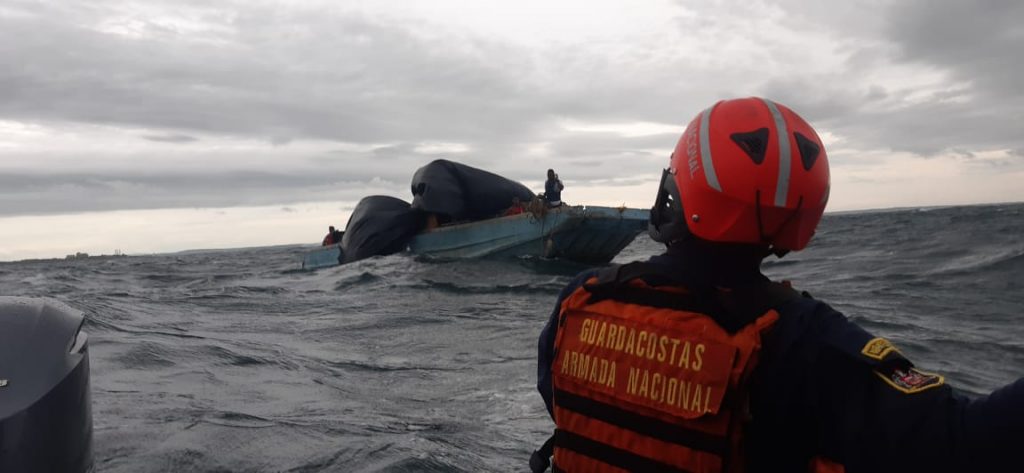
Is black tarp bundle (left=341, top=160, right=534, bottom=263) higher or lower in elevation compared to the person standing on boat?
higher

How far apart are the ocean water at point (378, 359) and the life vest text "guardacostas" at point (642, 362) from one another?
2454mm

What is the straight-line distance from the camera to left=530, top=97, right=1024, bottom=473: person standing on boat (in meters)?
1.40

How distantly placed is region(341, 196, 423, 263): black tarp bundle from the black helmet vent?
18907mm

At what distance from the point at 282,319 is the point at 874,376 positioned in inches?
403

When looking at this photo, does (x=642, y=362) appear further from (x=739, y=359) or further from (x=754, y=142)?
(x=754, y=142)

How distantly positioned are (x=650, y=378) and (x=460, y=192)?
1827cm

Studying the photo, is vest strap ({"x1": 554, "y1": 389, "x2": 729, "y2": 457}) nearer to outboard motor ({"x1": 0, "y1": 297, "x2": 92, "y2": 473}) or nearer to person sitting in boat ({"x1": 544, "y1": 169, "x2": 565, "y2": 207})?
outboard motor ({"x1": 0, "y1": 297, "x2": 92, "y2": 473})

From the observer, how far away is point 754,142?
1724 mm

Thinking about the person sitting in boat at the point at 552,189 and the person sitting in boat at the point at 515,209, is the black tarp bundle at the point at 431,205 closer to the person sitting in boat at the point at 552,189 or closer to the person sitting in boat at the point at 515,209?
the person sitting in boat at the point at 515,209

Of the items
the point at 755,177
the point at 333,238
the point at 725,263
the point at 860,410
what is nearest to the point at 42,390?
the point at 725,263

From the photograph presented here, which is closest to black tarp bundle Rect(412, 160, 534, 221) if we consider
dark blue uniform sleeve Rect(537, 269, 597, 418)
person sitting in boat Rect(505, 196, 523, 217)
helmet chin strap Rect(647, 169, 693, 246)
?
person sitting in boat Rect(505, 196, 523, 217)

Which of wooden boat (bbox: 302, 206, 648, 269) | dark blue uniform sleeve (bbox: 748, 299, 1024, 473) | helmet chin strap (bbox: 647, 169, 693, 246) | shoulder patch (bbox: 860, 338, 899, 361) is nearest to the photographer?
dark blue uniform sleeve (bbox: 748, 299, 1024, 473)

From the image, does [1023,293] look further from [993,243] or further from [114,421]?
[114,421]

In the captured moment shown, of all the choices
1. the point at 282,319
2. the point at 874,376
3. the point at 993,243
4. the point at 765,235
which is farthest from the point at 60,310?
the point at 993,243
